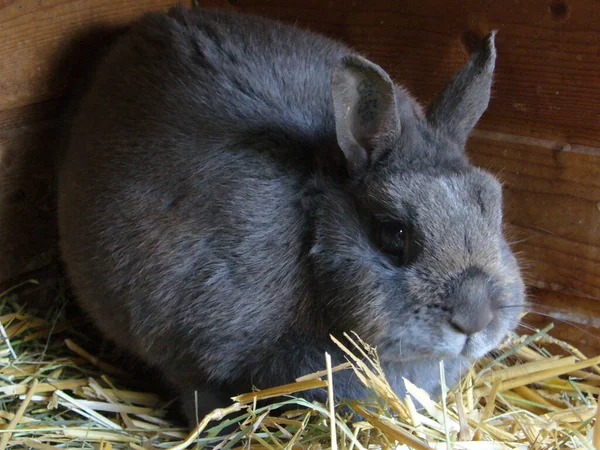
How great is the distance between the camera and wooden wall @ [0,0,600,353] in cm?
291

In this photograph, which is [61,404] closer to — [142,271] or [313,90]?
[142,271]

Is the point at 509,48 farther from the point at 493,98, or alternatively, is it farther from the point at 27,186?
the point at 27,186

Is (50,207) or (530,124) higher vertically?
(530,124)

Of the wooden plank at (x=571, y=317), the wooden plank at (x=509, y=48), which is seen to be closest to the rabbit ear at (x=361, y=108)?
the wooden plank at (x=509, y=48)

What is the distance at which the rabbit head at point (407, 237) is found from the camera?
87.4 inches

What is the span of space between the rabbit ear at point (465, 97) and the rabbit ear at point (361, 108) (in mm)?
272

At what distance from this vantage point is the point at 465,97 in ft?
8.17

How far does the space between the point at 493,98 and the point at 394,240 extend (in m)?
1.08

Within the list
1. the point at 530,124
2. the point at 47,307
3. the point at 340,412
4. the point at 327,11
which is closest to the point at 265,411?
the point at 340,412

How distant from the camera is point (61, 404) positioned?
2.79m

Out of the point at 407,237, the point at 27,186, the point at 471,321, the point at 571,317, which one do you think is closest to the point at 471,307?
the point at 471,321

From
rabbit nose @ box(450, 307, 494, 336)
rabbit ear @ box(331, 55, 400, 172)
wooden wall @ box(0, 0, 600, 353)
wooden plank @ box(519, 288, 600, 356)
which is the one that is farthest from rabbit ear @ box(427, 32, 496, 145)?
wooden plank @ box(519, 288, 600, 356)

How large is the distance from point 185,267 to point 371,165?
0.68 m

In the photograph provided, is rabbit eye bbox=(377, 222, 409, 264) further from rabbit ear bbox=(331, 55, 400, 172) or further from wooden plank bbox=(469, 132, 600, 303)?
wooden plank bbox=(469, 132, 600, 303)
